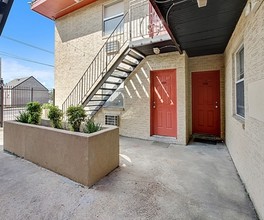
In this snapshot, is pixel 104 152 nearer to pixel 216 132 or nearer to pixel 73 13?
pixel 216 132

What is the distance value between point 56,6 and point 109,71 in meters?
4.70

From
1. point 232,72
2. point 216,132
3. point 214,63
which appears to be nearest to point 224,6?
point 232,72

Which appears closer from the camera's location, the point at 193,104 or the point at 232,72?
the point at 232,72

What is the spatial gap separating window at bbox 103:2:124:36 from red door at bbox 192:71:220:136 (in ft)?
11.8

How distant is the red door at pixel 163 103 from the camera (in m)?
5.57

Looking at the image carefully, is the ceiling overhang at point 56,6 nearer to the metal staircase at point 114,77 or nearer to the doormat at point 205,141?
the metal staircase at point 114,77

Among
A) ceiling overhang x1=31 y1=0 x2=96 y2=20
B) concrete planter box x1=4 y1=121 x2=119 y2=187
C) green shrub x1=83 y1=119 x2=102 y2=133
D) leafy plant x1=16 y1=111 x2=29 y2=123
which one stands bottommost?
concrete planter box x1=4 y1=121 x2=119 y2=187

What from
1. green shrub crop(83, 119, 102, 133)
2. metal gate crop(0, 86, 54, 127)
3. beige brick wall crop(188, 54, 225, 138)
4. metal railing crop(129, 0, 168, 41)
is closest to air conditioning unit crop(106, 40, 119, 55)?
metal railing crop(129, 0, 168, 41)

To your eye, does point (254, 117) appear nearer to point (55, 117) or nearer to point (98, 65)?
point (55, 117)

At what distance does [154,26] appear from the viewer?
4.89 m

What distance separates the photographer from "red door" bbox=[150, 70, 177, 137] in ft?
18.3

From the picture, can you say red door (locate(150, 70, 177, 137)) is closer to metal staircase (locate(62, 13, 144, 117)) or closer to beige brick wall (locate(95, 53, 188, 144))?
beige brick wall (locate(95, 53, 188, 144))

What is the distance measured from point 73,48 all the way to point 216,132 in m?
7.12

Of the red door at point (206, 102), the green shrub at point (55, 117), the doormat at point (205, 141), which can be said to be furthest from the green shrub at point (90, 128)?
the red door at point (206, 102)
